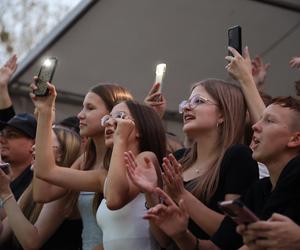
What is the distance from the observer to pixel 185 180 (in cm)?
322

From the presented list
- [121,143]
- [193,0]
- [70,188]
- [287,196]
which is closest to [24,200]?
[70,188]

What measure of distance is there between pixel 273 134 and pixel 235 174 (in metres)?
0.28

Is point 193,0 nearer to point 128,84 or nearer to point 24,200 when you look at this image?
point 128,84

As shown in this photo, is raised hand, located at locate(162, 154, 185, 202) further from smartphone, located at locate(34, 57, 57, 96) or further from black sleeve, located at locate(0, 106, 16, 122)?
black sleeve, located at locate(0, 106, 16, 122)

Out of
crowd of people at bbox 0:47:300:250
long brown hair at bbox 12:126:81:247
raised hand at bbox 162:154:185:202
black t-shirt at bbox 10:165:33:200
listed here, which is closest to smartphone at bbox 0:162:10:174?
crowd of people at bbox 0:47:300:250

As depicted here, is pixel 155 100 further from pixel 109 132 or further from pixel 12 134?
pixel 12 134

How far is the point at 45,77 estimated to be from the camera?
11.6ft

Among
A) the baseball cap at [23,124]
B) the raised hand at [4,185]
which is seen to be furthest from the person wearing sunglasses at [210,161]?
the baseball cap at [23,124]

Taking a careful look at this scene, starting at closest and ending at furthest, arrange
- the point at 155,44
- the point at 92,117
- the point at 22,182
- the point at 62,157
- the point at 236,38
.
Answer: the point at 236,38 → the point at 92,117 → the point at 62,157 → the point at 22,182 → the point at 155,44

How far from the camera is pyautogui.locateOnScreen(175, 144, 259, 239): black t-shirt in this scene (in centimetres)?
296

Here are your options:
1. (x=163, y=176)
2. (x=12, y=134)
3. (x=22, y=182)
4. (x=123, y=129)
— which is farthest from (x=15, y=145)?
(x=163, y=176)

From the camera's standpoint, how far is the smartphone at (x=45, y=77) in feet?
11.6

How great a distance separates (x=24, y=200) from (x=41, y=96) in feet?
2.76

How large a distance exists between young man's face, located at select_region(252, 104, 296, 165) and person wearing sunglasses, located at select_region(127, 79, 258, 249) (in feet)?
0.67
